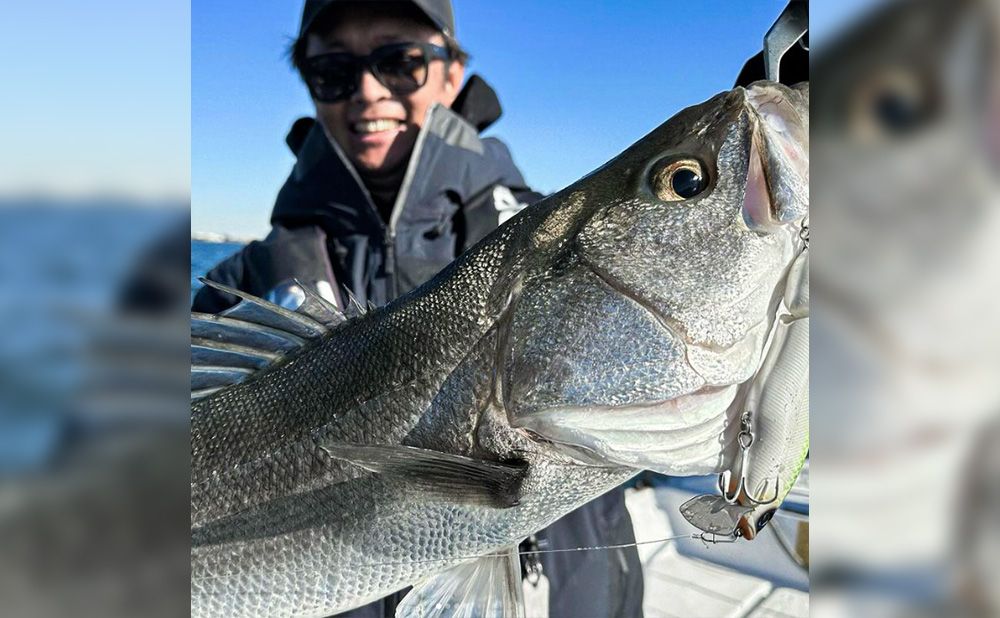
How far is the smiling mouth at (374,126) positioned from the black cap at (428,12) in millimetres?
238

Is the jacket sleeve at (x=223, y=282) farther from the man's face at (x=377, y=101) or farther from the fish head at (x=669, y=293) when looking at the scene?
the fish head at (x=669, y=293)

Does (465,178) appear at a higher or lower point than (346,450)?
higher

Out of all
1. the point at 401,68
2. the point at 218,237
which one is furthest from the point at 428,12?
the point at 218,237

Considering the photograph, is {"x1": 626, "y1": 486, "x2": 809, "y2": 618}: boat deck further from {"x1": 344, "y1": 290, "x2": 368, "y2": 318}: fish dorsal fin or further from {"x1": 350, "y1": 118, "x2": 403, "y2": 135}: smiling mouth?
{"x1": 350, "y1": 118, "x2": 403, "y2": 135}: smiling mouth

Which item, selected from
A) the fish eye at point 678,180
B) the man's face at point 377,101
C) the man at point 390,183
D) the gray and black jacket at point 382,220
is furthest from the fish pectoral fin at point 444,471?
the man's face at point 377,101

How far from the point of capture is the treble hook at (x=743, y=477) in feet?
3.33

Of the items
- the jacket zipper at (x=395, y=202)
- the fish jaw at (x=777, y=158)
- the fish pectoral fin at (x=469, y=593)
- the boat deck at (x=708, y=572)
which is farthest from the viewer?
the jacket zipper at (x=395, y=202)

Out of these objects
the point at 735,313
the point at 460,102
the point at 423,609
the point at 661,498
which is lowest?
the point at 423,609

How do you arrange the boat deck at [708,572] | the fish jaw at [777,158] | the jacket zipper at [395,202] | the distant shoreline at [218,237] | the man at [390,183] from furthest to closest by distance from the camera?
1. the jacket zipper at [395,202]
2. the man at [390,183]
3. the distant shoreline at [218,237]
4. the boat deck at [708,572]
5. the fish jaw at [777,158]

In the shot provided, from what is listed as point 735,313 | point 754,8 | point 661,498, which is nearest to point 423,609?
point 661,498
